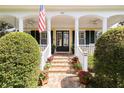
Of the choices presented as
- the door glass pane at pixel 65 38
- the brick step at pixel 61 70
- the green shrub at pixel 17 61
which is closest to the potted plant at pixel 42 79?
the green shrub at pixel 17 61

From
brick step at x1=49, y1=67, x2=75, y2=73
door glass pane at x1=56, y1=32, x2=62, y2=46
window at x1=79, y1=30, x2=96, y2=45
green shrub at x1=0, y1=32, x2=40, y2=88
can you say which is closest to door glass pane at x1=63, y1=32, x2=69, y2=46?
door glass pane at x1=56, y1=32, x2=62, y2=46

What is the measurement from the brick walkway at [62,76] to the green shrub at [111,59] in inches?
84.3

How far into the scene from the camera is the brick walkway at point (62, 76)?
Result: 10.4 meters

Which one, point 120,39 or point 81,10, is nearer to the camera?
point 120,39

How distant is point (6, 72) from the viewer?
779cm

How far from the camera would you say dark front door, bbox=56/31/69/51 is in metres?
24.0

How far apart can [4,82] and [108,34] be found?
3.96 meters

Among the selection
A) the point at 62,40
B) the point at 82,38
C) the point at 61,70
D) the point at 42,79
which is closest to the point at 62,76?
the point at 61,70

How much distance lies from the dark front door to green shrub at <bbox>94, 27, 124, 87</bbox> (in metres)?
15.7

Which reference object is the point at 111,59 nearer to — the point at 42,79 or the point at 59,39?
the point at 42,79

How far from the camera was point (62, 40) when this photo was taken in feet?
79.4
